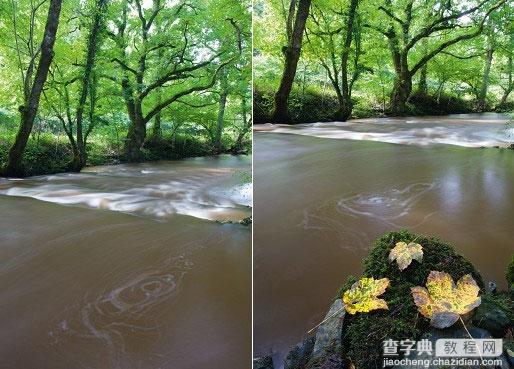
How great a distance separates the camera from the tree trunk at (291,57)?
2.19 m

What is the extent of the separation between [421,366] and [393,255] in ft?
1.30

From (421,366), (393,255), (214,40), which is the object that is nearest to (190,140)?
(214,40)

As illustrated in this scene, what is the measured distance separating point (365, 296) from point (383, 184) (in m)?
0.66

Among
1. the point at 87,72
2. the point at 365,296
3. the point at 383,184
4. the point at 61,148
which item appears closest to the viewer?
the point at 365,296

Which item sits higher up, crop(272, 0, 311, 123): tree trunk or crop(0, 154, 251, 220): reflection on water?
crop(272, 0, 311, 123): tree trunk

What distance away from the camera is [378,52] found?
7.07 ft

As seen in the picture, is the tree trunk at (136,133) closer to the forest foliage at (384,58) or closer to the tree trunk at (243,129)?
the tree trunk at (243,129)

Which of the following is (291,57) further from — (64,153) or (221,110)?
(64,153)

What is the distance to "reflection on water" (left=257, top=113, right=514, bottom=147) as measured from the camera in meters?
1.95

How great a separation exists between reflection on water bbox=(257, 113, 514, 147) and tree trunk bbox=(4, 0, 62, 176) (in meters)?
1.41

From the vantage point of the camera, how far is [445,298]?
1.39m

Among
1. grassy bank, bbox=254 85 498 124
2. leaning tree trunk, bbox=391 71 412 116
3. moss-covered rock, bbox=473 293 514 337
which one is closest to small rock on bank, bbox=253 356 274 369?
moss-covered rock, bbox=473 293 514 337

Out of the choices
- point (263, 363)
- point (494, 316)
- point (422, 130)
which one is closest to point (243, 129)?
point (422, 130)

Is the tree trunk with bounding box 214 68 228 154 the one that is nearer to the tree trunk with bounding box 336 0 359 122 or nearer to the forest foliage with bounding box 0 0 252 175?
the forest foliage with bounding box 0 0 252 175
